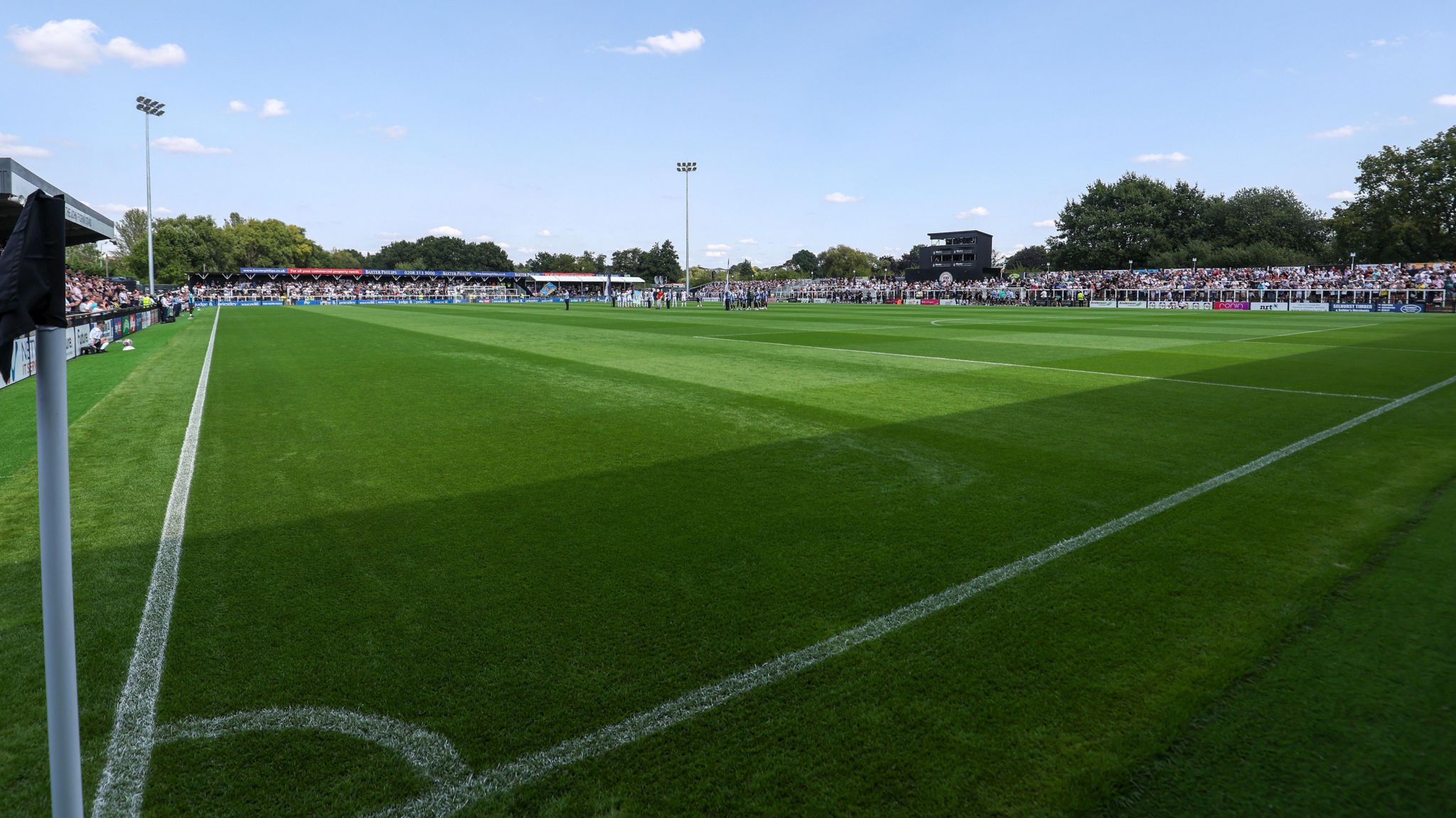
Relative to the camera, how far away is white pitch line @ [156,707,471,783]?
9.43ft

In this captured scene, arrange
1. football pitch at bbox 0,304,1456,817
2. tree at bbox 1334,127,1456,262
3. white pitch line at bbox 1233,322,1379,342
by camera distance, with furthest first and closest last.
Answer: tree at bbox 1334,127,1456,262
white pitch line at bbox 1233,322,1379,342
football pitch at bbox 0,304,1456,817

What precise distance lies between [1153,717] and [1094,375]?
474 inches

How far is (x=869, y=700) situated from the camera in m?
3.23

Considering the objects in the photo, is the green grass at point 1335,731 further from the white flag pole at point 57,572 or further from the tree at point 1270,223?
the tree at point 1270,223

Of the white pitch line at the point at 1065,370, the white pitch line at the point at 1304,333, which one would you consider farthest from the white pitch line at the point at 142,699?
the white pitch line at the point at 1304,333

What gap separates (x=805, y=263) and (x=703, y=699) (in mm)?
164365

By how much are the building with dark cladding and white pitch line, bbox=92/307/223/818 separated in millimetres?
80272

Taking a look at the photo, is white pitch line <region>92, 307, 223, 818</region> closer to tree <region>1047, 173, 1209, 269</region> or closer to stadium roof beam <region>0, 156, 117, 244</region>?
stadium roof beam <region>0, 156, 117, 244</region>

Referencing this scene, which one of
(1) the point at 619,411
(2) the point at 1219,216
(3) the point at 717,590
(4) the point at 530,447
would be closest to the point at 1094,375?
(1) the point at 619,411

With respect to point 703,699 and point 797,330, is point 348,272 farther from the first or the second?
point 703,699

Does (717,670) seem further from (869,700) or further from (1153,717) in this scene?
(1153,717)

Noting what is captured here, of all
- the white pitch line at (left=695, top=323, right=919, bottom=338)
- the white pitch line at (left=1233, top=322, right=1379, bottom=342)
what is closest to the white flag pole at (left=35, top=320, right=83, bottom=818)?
the white pitch line at (left=695, top=323, right=919, bottom=338)

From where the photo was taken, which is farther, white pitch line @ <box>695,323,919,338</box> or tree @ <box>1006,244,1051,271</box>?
tree @ <box>1006,244,1051,271</box>

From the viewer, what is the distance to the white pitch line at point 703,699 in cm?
267
